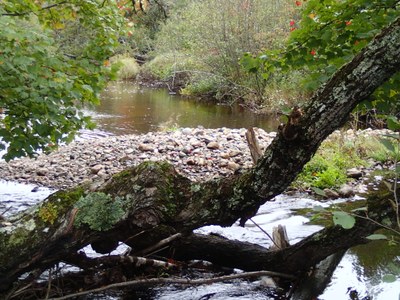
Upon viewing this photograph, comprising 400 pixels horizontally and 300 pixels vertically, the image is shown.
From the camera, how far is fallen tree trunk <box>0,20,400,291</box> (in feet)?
7.90

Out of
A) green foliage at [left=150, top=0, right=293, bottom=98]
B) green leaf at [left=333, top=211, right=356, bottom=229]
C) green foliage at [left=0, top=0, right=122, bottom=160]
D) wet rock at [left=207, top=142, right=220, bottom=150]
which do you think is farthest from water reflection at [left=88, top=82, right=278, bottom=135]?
green leaf at [left=333, top=211, right=356, bottom=229]

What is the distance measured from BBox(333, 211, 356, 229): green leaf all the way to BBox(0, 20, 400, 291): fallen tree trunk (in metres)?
0.99

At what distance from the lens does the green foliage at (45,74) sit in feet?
12.6

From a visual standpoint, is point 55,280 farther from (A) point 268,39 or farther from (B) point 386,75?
(A) point 268,39

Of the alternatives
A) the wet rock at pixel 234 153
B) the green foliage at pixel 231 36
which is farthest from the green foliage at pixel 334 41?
the green foliage at pixel 231 36

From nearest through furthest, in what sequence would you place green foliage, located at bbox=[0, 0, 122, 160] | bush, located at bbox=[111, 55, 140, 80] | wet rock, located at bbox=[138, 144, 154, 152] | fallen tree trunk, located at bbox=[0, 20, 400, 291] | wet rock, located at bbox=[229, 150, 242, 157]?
fallen tree trunk, located at bbox=[0, 20, 400, 291] < green foliage, located at bbox=[0, 0, 122, 160] < wet rock, located at bbox=[229, 150, 242, 157] < wet rock, located at bbox=[138, 144, 154, 152] < bush, located at bbox=[111, 55, 140, 80]

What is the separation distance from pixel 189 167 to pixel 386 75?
6290 mm

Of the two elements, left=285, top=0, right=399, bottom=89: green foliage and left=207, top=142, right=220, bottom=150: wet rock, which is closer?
left=285, top=0, right=399, bottom=89: green foliage

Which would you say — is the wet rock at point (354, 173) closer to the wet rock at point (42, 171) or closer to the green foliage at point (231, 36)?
the wet rock at point (42, 171)

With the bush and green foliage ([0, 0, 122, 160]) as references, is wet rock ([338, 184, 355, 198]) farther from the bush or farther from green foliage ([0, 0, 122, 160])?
the bush

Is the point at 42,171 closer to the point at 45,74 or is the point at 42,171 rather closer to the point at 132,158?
the point at 132,158

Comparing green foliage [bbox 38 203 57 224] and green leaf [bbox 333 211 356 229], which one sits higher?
green leaf [bbox 333 211 356 229]

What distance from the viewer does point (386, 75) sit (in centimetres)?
240

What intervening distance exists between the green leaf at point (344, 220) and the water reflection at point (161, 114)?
11.6m
